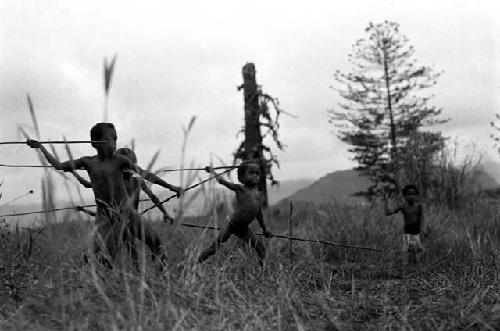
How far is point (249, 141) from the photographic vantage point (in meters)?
13.1

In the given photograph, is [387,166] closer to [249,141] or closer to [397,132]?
[397,132]

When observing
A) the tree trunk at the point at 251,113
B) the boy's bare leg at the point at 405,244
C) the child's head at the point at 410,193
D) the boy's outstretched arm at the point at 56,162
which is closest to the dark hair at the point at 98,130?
the boy's outstretched arm at the point at 56,162

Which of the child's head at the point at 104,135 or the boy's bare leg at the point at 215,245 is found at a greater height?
the child's head at the point at 104,135

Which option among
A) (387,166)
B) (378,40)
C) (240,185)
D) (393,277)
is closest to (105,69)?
(240,185)

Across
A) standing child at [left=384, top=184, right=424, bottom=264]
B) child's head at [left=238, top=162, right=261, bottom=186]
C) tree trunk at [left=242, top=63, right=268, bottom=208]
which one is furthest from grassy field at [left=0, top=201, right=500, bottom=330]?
tree trunk at [left=242, top=63, right=268, bottom=208]

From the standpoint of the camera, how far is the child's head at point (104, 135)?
3.84m

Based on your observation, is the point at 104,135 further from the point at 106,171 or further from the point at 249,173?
the point at 249,173

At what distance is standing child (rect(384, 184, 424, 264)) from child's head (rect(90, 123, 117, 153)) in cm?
390

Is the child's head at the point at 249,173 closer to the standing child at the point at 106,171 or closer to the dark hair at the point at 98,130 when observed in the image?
the standing child at the point at 106,171

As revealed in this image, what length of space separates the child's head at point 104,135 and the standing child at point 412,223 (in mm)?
3902

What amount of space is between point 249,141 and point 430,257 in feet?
23.2

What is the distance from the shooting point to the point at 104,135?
12.6 feet

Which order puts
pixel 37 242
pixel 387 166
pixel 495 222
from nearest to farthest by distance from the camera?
pixel 37 242, pixel 495 222, pixel 387 166

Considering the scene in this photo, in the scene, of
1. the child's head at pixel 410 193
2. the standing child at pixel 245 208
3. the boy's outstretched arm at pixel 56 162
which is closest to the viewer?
the boy's outstretched arm at pixel 56 162
